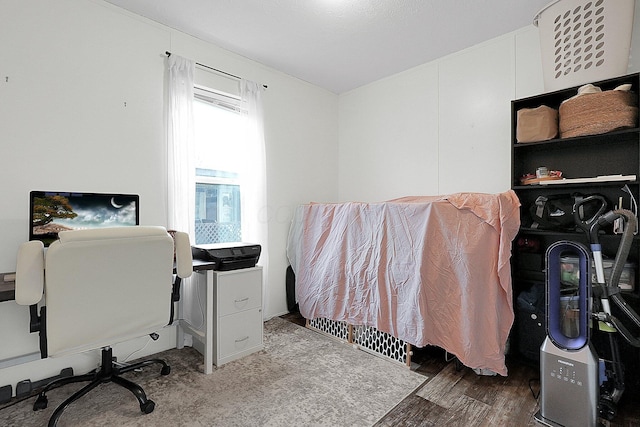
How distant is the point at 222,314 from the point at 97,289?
887mm

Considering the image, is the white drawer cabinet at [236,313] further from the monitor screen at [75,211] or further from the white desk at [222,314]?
the monitor screen at [75,211]

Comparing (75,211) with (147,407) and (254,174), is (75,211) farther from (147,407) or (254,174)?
(254,174)

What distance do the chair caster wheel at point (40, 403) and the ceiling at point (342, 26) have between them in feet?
8.31

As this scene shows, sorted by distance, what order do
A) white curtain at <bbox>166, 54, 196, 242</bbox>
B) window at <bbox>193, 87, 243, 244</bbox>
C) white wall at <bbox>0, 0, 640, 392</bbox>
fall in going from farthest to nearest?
window at <bbox>193, 87, 243, 244</bbox>
white curtain at <bbox>166, 54, 196, 242</bbox>
white wall at <bbox>0, 0, 640, 392</bbox>

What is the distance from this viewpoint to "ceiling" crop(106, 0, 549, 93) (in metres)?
2.20

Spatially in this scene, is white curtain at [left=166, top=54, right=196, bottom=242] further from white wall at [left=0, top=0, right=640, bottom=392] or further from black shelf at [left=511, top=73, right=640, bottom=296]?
black shelf at [left=511, top=73, right=640, bottom=296]

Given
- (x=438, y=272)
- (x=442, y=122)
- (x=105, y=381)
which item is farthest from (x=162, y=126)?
(x=442, y=122)

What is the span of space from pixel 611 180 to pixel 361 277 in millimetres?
1699

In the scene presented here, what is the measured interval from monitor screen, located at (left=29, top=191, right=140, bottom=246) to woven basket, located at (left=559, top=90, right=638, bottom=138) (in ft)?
9.48

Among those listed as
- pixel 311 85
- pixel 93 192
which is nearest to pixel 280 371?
pixel 93 192

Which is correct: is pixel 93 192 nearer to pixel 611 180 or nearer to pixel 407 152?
pixel 407 152

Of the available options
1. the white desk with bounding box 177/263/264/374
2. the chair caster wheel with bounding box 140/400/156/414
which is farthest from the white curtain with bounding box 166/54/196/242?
the chair caster wheel with bounding box 140/400/156/414

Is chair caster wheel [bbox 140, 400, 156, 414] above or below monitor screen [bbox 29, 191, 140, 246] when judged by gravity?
below

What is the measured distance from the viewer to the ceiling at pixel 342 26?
86.7 inches
